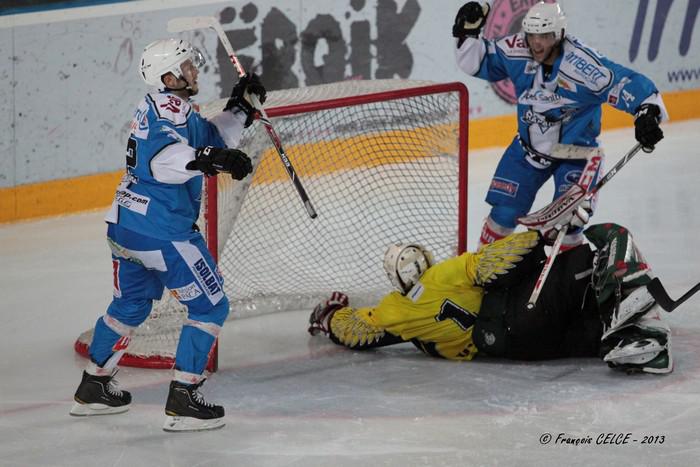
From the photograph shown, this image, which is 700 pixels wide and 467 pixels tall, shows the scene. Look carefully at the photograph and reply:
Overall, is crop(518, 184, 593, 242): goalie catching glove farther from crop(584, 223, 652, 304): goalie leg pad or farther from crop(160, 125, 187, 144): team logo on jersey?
crop(160, 125, 187, 144): team logo on jersey

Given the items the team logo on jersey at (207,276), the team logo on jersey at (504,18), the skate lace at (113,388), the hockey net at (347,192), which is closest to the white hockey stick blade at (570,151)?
the hockey net at (347,192)

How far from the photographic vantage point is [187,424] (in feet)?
13.2

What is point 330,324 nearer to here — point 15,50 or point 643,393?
point 643,393

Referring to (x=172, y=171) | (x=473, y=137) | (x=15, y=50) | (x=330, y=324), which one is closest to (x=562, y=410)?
(x=330, y=324)

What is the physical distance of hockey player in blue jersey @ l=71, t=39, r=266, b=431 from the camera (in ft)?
12.8

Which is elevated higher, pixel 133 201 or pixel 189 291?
pixel 133 201

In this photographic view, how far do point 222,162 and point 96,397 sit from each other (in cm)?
97

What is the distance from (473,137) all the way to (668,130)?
5.10ft

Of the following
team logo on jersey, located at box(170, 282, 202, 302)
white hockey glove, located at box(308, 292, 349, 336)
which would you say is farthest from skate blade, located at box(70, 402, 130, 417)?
white hockey glove, located at box(308, 292, 349, 336)

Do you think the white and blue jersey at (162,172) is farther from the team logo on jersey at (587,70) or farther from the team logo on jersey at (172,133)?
the team logo on jersey at (587,70)

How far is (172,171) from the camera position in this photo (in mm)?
3844

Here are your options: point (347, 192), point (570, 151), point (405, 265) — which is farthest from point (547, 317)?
point (347, 192)

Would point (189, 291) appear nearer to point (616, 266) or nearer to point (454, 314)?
point (454, 314)

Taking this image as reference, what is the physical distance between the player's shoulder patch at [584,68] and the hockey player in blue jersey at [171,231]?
5.08 ft
